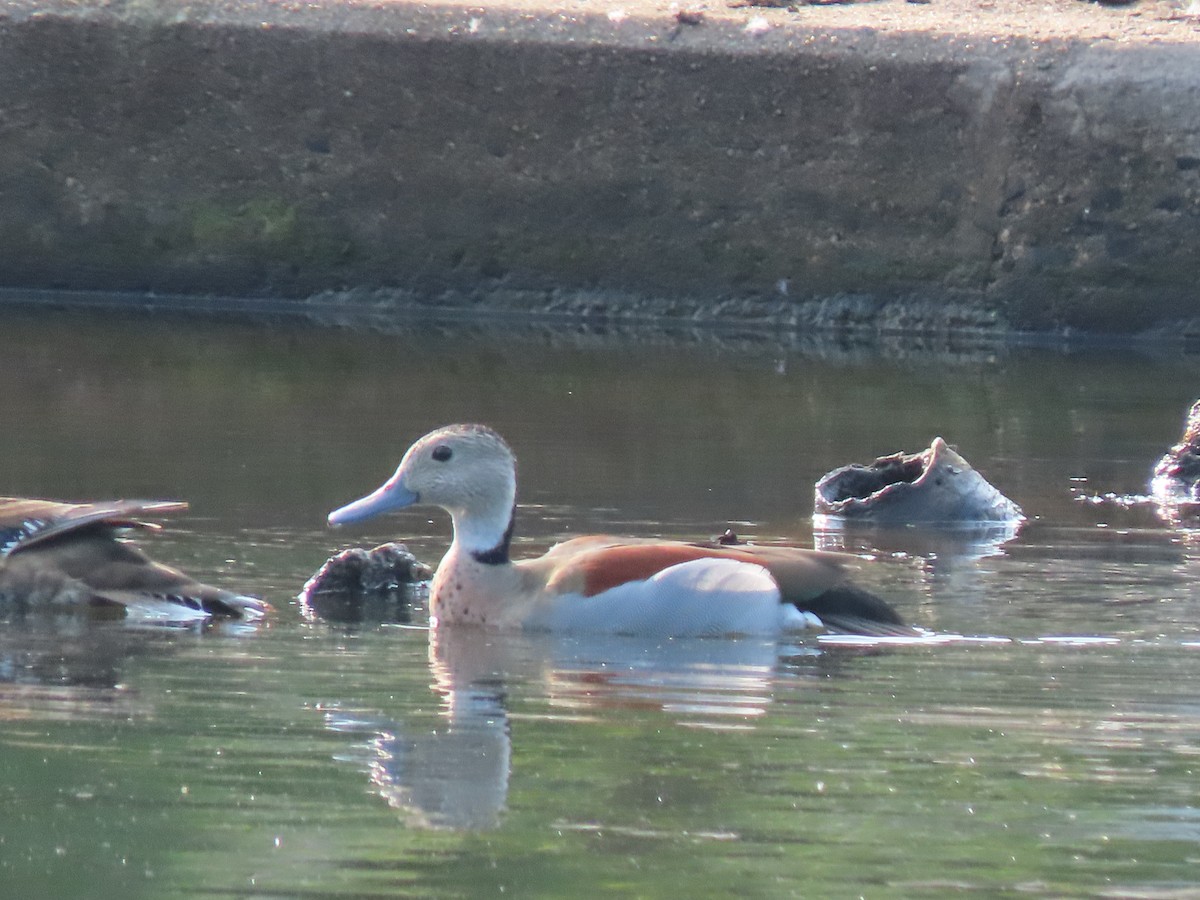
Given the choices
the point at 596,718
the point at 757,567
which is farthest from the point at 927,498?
the point at 596,718

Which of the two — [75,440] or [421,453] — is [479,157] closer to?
[75,440]

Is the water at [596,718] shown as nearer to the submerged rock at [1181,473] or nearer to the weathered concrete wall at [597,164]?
the submerged rock at [1181,473]

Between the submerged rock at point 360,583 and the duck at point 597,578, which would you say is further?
the submerged rock at point 360,583

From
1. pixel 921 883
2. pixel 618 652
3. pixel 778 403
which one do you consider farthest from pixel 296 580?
pixel 778 403

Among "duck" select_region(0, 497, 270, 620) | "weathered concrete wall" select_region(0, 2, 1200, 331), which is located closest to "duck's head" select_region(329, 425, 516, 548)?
"duck" select_region(0, 497, 270, 620)

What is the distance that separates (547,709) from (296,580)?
8.91 ft

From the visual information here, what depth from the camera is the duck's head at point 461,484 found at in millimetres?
9016

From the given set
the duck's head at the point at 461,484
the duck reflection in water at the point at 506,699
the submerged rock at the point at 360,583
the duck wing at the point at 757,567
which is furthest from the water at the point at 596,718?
the duck's head at the point at 461,484

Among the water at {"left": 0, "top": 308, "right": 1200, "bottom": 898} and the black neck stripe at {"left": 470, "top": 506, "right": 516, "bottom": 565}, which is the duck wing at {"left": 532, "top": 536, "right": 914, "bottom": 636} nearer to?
the black neck stripe at {"left": 470, "top": 506, "right": 516, "bottom": 565}

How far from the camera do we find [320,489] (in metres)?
12.5

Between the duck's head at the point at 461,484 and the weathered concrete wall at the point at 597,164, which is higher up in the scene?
the weathered concrete wall at the point at 597,164

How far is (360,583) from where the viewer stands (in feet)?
31.2

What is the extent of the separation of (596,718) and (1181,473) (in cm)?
782

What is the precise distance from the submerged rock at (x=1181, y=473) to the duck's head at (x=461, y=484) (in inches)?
226
